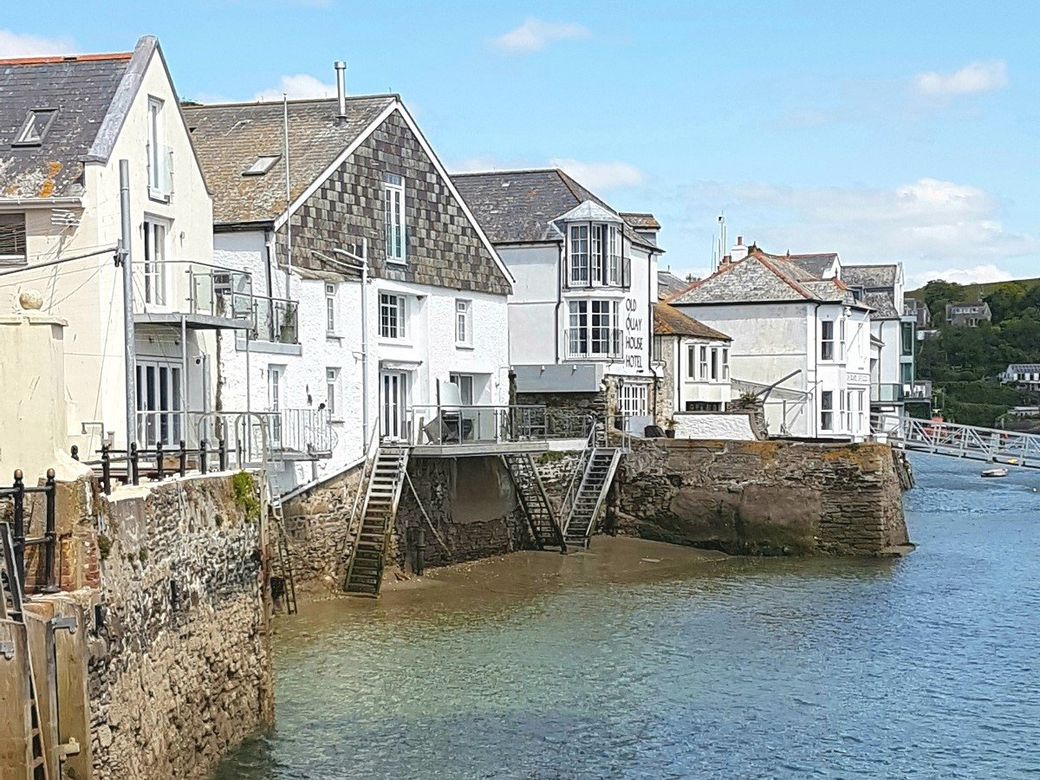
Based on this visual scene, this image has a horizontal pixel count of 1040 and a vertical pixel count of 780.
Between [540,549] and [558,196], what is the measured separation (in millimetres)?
13162

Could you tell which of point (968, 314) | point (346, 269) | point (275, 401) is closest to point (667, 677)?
point (275, 401)

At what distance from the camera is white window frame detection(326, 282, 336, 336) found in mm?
34938

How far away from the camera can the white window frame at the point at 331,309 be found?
34938mm

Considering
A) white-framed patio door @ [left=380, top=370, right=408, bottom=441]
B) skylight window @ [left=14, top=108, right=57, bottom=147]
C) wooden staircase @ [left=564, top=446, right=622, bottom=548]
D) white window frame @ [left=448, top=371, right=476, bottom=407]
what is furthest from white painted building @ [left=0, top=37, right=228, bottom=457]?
wooden staircase @ [left=564, top=446, right=622, bottom=548]

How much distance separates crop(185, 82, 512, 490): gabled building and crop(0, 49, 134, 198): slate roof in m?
5.21

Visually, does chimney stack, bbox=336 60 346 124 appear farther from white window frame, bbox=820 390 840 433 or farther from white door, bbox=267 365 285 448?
white window frame, bbox=820 390 840 433

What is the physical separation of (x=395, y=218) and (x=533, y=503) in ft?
29.4

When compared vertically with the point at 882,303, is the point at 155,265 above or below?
below

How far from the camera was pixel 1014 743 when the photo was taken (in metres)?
21.7

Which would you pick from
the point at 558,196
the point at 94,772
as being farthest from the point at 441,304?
the point at 94,772

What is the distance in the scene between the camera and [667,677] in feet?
84.1

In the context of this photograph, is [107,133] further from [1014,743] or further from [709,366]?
[709,366]

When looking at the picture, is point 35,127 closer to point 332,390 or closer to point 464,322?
point 332,390

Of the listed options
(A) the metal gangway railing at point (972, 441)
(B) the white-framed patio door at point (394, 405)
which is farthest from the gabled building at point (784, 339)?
(B) the white-framed patio door at point (394, 405)
